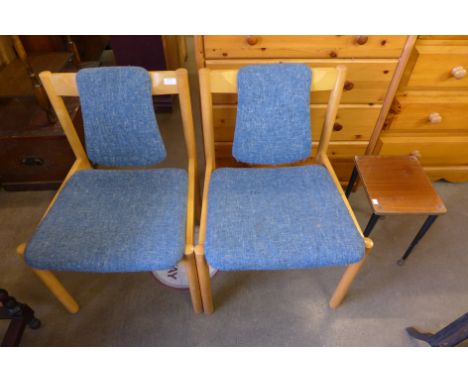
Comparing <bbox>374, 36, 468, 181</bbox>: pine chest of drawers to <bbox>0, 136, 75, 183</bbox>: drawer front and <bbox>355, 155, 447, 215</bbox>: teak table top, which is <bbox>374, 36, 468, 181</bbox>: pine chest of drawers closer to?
<bbox>355, 155, 447, 215</bbox>: teak table top

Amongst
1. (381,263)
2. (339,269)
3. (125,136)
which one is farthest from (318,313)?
(125,136)

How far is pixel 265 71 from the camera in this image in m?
0.97

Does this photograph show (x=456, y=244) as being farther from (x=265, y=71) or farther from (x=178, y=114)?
(x=178, y=114)

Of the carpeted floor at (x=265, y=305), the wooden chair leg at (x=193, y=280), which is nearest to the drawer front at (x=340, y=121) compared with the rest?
the carpeted floor at (x=265, y=305)

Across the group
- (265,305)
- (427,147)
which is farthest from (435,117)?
(265,305)

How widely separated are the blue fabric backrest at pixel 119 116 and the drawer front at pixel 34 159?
0.52 meters

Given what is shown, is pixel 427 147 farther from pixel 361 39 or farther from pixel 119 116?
pixel 119 116

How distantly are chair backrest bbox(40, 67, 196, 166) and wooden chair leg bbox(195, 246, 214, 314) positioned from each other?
43cm

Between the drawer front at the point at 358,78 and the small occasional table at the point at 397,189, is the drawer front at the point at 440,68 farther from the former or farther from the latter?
the small occasional table at the point at 397,189

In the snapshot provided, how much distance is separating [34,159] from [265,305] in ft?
4.51

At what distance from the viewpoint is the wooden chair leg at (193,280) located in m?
0.92

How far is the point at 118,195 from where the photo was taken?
3.39 feet

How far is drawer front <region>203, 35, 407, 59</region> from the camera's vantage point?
1.07m
